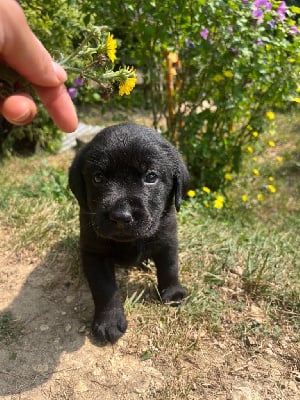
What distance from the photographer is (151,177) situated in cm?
241

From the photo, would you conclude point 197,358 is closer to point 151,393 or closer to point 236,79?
point 151,393

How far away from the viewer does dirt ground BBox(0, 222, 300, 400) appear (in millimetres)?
2240

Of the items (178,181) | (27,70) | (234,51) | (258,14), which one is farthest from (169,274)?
(258,14)

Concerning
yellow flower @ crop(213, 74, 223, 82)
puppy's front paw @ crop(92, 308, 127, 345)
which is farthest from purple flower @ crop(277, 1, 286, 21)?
puppy's front paw @ crop(92, 308, 127, 345)

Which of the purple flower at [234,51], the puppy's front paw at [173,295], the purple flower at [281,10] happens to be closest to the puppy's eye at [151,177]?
the puppy's front paw at [173,295]

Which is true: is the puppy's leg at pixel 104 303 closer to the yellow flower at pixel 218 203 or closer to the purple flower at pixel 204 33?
the yellow flower at pixel 218 203

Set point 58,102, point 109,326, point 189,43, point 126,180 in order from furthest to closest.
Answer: point 189,43
point 109,326
point 126,180
point 58,102

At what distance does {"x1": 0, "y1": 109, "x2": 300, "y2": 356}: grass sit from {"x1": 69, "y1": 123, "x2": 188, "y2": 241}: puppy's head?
0.61 m

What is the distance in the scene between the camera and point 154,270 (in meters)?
3.14

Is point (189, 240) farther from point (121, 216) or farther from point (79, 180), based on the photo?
point (121, 216)

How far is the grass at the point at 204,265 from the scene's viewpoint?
2.61 m

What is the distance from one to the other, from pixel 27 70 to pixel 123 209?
113cm

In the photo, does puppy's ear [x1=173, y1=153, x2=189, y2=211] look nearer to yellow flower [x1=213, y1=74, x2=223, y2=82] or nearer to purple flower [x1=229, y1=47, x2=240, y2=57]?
purple flower [x1=229, y1=47, x2=240, y2=57]

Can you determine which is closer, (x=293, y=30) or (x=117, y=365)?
(x=117, y=365)
